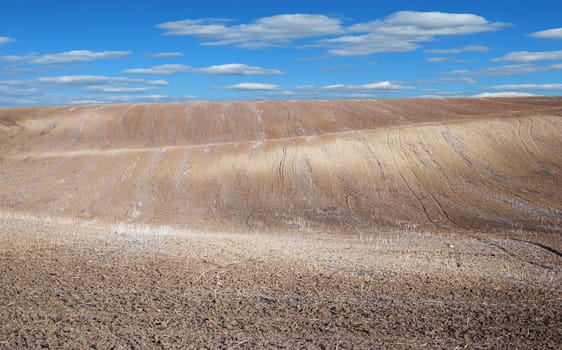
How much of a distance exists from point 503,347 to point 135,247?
31.0ft

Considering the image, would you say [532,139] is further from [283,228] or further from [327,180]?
[283,228]

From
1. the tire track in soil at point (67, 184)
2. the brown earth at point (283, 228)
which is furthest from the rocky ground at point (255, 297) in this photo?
the tire track in soil at point (67, 184)

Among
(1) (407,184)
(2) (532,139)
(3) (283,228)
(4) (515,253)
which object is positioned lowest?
(3) (283,228)

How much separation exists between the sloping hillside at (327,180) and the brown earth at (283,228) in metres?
0.17

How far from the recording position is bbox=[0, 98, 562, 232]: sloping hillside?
29531mm

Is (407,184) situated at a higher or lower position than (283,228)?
higher

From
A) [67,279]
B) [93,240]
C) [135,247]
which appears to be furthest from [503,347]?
[93,240]

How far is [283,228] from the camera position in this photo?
28.2 meters

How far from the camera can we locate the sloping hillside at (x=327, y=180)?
2953 cm

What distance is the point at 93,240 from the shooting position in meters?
15.4

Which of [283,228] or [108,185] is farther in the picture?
[108,185]

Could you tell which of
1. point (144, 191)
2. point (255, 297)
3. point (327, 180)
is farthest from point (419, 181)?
point (255, 297)

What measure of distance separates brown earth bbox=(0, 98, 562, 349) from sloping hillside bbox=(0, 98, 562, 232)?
0.17 m

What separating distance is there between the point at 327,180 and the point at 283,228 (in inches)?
322
